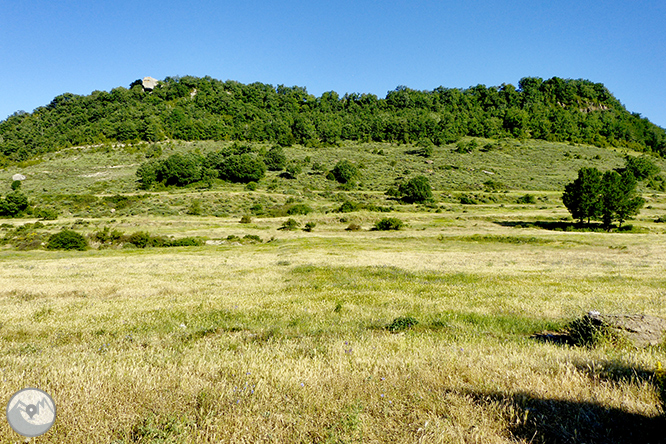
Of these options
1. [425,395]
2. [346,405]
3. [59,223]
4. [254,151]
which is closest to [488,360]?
[425,395]

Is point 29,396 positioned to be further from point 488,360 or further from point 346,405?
point 488,360

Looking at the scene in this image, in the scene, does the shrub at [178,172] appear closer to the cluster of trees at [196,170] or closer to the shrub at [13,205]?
the cluster of trees at [196,170]

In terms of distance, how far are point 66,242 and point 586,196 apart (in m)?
71.7

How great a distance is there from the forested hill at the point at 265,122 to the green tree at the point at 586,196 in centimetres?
9661

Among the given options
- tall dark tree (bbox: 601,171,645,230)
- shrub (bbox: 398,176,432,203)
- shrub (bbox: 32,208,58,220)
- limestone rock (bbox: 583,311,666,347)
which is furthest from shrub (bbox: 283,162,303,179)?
limestone rock (bbox: 583,311,666,347)

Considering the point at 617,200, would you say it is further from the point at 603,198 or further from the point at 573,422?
the point at 573,422

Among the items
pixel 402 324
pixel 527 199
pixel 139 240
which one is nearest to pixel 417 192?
pixel 527 199

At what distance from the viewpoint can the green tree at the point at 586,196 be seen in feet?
178

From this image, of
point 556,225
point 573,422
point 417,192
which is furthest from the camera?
point 417,192

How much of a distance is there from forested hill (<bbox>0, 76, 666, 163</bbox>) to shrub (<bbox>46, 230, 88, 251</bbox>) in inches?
4587

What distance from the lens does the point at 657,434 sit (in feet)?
10.3

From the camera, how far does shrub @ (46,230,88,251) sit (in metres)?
36.8

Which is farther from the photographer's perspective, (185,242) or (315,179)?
(315,179)

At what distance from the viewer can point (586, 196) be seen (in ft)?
179
